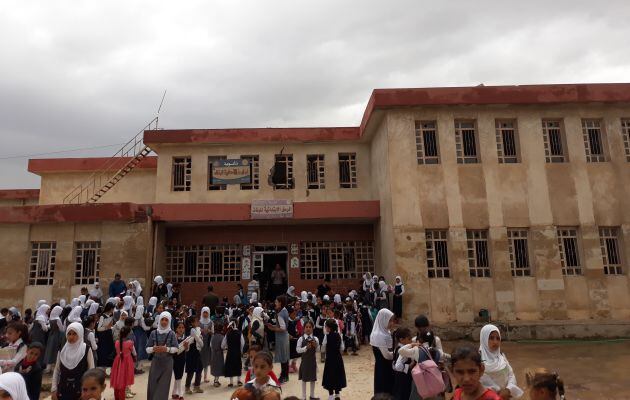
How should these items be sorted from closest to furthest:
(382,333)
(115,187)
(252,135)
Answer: (382,333) < (252,135) < (115,187)

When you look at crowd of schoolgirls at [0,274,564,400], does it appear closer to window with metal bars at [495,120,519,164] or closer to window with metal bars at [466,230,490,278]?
window with metal bars at [466,230,490,278]

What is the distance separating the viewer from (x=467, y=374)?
111 inches

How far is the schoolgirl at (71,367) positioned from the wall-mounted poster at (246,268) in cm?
1036

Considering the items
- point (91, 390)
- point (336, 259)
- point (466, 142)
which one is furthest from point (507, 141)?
point (91, 390)

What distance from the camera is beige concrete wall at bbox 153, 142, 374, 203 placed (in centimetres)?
1598

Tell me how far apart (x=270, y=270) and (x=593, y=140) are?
1166 centimetres

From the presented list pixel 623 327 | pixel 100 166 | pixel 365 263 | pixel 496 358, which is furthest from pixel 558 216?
pixel 100 166

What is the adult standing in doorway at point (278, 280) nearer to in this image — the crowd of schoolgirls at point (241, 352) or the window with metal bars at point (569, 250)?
the crowd of schoolgirls at point (241, 352)

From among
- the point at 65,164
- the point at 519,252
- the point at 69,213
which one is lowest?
the point at 519,252

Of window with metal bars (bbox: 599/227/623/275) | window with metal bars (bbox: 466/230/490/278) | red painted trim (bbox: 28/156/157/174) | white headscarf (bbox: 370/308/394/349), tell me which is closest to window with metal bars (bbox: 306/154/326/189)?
window with metal bars (bbox: 466/230/490/278)

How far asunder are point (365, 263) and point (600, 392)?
8.96m

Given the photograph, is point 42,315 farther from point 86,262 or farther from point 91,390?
point 91,390

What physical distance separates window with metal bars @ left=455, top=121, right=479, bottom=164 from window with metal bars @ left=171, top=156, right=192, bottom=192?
377 inches

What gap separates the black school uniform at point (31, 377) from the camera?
15.6ft
